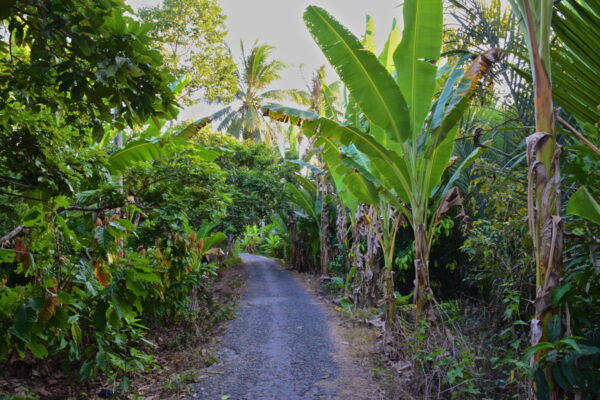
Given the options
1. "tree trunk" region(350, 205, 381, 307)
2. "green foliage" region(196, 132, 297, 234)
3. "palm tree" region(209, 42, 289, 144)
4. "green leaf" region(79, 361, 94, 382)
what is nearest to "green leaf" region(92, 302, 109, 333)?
"green leaf" region(79, 361, 94, 382)

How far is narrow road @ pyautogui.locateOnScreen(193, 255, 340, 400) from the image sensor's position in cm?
456

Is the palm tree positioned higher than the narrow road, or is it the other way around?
the palm tree

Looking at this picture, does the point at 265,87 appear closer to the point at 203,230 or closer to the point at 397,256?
the point at 203,230

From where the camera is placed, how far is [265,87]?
2188cm

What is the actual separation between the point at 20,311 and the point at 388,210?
15.9 feet

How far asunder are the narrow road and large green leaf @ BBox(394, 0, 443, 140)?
3115 millimetres

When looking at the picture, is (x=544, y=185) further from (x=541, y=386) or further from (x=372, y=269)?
(x=372, y=269)

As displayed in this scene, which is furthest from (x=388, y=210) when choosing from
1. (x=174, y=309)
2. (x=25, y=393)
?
(x=25, y=393)

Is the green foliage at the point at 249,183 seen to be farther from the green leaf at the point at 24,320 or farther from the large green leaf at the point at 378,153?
the green leaf at the point at 24,320

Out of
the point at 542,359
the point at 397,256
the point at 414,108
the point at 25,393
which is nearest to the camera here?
the point at 542,359

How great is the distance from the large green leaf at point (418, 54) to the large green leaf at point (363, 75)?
0.72 feet

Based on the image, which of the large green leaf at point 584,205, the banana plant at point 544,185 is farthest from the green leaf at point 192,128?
the large green leaf at point 584,205

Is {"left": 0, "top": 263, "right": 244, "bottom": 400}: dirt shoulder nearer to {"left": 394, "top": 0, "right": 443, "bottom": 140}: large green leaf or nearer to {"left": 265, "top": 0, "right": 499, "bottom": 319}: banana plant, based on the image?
{"left": 265, "top": 0, "right": 499, "bottom": 319}: banana plant

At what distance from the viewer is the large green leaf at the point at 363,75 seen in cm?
400
